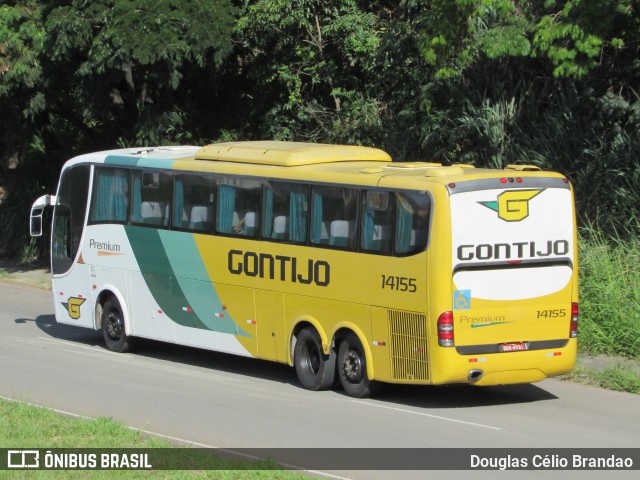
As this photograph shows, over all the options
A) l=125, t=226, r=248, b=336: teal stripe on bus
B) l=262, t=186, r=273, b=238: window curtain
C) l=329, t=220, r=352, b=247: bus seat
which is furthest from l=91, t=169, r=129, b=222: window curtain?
l=329, t=220, r=352, b=247: bus seat

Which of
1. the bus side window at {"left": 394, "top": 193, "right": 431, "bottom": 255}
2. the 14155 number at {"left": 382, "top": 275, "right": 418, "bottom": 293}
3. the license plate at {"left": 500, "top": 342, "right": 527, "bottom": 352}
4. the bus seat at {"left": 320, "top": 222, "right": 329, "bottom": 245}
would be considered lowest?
the license plate at {"left": 500, "top": 342, "right": 527, "bottom": 352}

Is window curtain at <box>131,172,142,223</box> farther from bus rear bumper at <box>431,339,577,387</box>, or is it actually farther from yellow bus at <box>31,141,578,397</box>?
bus rear bumper at <box>431,339,577,387</box>

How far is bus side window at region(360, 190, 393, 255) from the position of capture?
528 inches

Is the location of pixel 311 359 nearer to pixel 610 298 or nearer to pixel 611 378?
pixel 611 378

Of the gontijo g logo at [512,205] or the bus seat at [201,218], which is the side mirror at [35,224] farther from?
the gontijo g logo at [512,205]

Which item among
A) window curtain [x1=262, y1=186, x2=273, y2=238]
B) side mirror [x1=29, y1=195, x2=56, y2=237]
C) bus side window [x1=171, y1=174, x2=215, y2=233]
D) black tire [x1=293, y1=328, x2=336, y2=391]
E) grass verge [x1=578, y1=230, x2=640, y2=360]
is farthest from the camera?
side mirror [x1=29, y1=195, x2=56, y2=237]

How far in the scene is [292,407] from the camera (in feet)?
43.7

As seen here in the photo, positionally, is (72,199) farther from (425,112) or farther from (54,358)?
(425,112)

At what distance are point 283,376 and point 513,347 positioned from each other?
3955 mm

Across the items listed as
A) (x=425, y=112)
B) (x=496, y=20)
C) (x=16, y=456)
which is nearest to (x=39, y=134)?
(x=425, y=112)

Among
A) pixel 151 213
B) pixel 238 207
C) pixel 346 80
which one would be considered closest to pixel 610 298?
pixel 238 207

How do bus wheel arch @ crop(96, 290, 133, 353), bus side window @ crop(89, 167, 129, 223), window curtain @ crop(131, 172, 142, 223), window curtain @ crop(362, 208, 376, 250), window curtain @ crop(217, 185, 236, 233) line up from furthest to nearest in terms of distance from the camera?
bus wheel arch @ crop(96, 290, 133, 353) < bus side window @ crop(89, 167, 129, 223) < window curtain @ crop(131, 172, 142, 223) < window curtain @ crop(217, 185, 236, 233) < window curtain @ crop(362, 208, 376, 250)

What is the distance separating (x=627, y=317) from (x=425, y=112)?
708 centimetres

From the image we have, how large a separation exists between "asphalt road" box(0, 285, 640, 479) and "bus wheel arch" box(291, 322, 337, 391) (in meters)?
0.18
